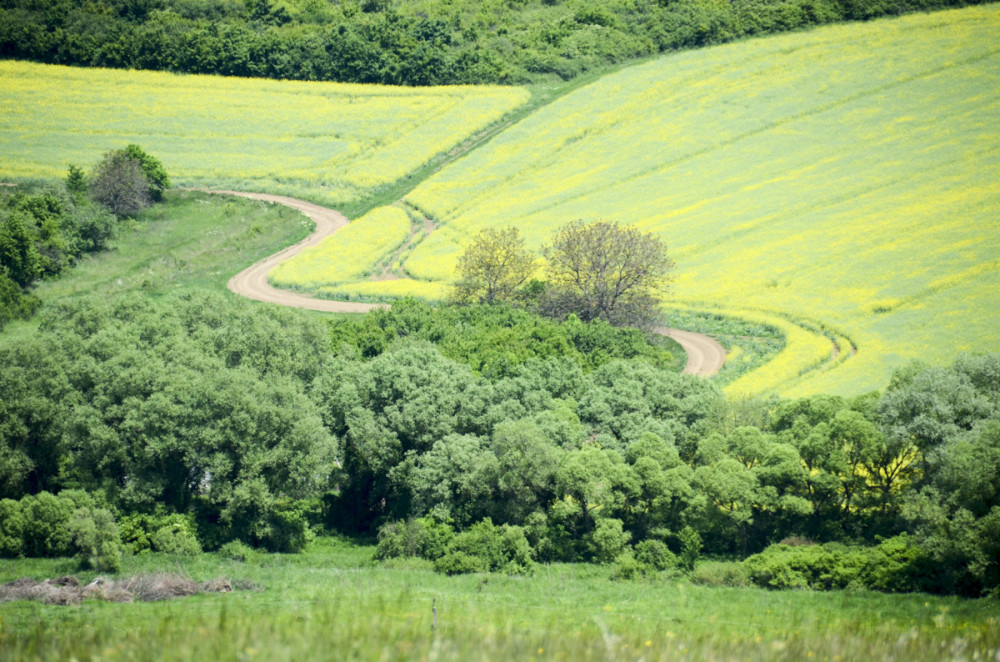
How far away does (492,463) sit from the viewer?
153 feet

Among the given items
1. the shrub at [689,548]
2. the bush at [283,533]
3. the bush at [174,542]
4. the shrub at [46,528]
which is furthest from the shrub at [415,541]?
the shrub at [46,528]

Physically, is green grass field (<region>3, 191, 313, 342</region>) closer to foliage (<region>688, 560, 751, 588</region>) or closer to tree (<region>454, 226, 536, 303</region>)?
tree (<region>454, 226, 536, 303</region>)

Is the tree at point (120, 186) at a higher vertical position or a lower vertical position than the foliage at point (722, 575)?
higher

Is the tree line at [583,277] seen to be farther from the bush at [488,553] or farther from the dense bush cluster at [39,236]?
the bush at [488,553]

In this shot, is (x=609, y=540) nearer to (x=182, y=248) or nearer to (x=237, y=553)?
(x=237, y=553)

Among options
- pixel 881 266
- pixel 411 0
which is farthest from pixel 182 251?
pixel 411 0

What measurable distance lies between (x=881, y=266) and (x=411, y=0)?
375 ft

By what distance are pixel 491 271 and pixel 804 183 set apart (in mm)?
39144

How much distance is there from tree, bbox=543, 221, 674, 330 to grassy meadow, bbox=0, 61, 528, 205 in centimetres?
3889

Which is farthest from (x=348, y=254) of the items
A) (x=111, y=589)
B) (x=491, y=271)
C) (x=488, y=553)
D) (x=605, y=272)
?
(x=111, y=589)

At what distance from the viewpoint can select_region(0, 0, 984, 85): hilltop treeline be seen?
478 feet

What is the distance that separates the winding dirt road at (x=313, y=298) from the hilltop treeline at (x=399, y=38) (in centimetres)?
4037

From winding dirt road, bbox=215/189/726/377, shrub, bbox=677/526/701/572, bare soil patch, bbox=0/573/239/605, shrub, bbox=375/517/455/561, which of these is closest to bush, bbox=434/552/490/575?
shrub, bbox=375/517/455/561

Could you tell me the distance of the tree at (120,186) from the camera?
107812mm
